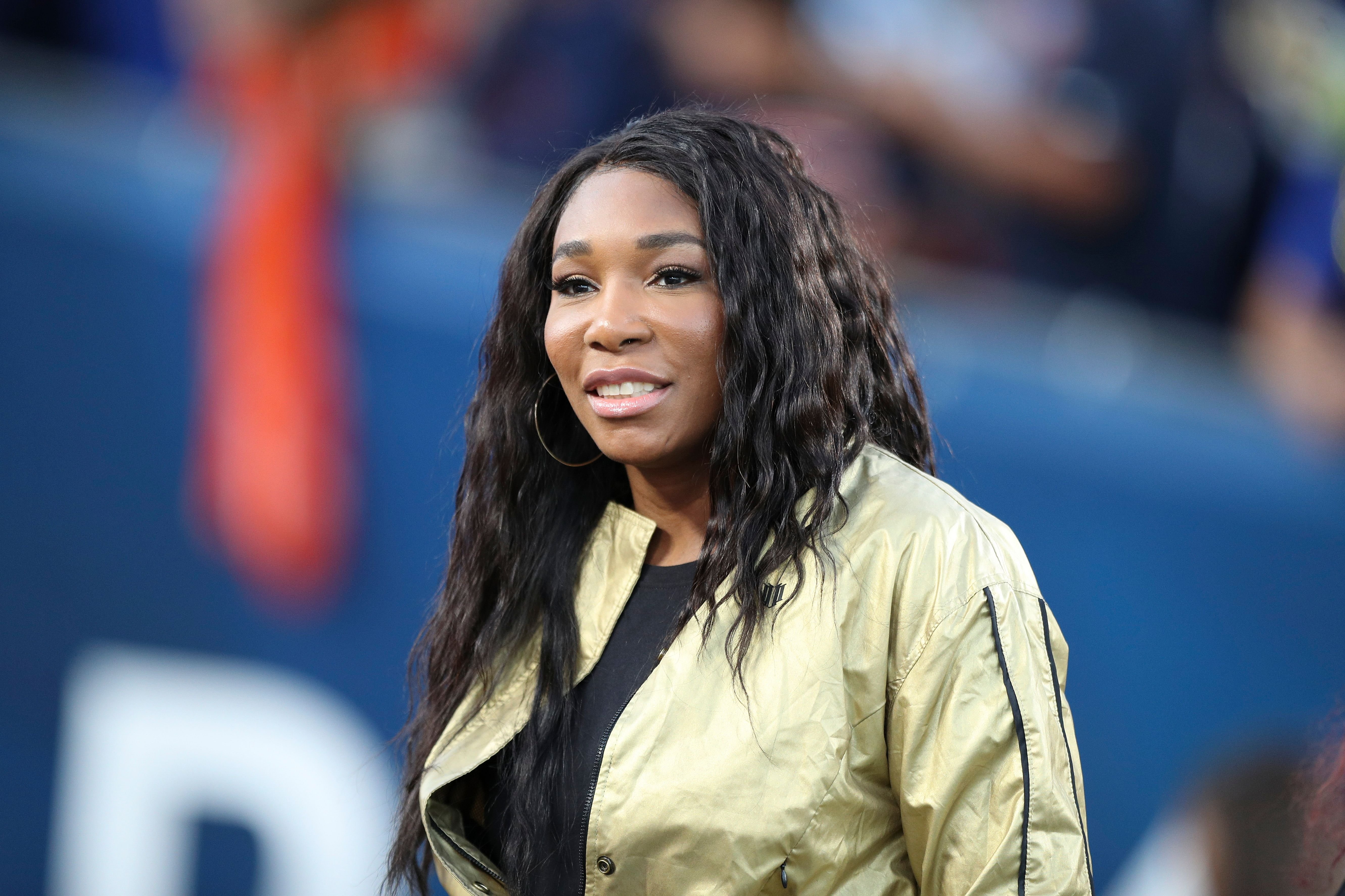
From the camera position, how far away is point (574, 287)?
1720 mm

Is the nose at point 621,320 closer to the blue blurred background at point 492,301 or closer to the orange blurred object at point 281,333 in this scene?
the blue blurred background at point 492,301

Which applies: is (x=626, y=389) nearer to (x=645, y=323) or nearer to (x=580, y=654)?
(x=645, y=323)

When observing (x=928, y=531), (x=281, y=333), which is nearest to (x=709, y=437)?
(x=928, y=531)

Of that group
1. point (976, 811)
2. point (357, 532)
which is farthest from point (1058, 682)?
point (357, 532)

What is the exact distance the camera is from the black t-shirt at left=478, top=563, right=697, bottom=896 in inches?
62.8

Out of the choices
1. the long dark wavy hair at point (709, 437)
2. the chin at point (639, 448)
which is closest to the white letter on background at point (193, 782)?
the long dark wavy hair at point (709, 437)

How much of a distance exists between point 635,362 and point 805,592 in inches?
13.8

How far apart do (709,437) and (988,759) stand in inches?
21.1

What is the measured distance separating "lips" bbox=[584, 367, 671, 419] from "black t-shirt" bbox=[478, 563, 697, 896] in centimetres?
23

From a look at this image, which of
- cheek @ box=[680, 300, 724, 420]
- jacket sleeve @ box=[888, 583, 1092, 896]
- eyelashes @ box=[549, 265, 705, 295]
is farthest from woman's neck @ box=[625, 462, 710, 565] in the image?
jacket sleeve @ box=[888, 583, 1092, 896]

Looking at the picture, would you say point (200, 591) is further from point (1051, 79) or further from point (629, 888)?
point (1051, 79)

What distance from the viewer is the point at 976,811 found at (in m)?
1.41

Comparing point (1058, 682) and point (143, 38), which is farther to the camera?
point (143, 38)

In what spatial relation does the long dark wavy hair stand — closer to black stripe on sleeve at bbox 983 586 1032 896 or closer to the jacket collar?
the jacket collar
